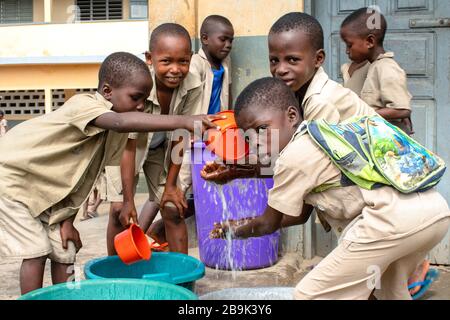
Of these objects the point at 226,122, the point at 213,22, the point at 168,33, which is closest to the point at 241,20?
the point at 213,22

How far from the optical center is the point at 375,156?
2045 mm

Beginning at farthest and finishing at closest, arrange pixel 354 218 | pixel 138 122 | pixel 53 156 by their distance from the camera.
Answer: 1. pixel 53 156
2. pixel 138 122
3. pixel 354 218

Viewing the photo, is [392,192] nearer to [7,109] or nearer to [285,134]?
[285,134]

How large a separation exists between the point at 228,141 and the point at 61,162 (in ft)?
2.72

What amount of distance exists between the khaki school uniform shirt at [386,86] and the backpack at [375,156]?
119 centimetres

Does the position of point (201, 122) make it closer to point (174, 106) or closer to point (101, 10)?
point (174, 106)

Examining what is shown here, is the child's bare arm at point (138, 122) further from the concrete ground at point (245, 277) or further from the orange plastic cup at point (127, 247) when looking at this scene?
the concrete ground at point (245, 277)

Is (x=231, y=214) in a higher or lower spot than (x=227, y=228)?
lower

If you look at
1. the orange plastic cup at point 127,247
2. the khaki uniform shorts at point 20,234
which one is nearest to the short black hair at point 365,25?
the orange plastic cup at point 127,247

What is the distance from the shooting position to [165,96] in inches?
140

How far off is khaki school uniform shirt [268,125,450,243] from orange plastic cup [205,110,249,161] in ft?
1.08

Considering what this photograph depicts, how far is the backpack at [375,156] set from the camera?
6.71ft

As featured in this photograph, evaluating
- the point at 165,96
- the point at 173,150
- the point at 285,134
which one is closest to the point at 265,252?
the point at 173,150
